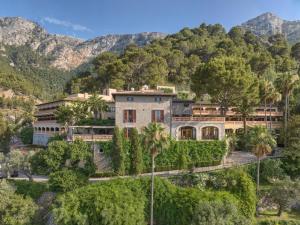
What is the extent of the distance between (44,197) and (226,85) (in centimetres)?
3265

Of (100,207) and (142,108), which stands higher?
(142,108)

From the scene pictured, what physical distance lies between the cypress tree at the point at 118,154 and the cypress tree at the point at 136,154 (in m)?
1.40

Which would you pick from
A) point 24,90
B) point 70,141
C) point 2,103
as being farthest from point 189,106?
point 24,90

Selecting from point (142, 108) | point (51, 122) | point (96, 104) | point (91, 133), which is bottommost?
point (91, 133)

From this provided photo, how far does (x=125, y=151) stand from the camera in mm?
45250

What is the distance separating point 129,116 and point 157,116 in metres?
4.27

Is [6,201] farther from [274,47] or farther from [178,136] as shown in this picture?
[274,47]

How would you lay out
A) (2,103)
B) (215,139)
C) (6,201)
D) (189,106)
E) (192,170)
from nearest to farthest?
(6,201) → (192,170) → (215,139) → (189,106) → (2,103)

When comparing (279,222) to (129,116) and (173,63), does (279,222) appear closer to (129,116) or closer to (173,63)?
(129,116)

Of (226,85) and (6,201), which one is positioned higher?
(226,85)

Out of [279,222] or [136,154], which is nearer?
[279,222]

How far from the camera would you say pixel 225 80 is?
5222cm

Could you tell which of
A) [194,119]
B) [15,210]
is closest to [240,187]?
[194,119]

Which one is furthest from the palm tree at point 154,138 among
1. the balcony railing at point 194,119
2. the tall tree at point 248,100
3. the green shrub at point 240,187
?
the tall tree at point 248,100
